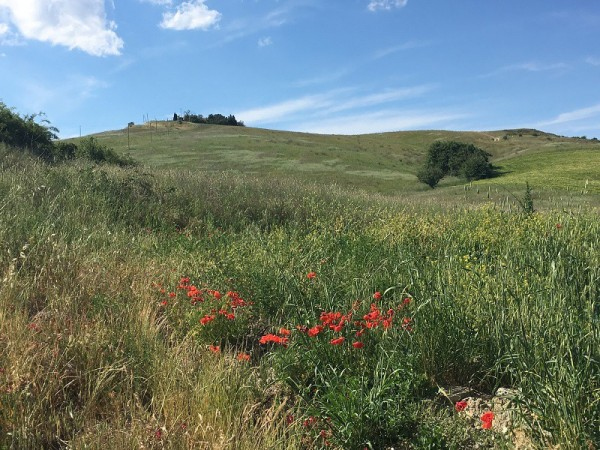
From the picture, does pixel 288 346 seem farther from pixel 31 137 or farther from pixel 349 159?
pixel 349 159

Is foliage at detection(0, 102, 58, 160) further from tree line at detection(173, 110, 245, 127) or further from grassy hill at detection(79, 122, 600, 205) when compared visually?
tree line at detection(173, 110, 245, 127)

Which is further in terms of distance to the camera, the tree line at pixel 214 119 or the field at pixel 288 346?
the tree line at pixel 214 119

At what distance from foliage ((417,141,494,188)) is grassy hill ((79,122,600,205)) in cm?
146

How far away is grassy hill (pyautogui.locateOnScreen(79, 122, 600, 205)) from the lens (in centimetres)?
3562

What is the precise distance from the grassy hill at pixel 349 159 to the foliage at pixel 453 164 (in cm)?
146

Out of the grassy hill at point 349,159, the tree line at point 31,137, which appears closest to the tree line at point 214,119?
the grassy hill at point 349,159

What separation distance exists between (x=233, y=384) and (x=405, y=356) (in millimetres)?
1014

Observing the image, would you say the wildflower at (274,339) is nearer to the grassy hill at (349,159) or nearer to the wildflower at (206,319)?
the wildflower at (206,319)

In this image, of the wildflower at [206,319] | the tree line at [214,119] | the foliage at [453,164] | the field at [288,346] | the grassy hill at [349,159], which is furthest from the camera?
the tree line at [214,119]

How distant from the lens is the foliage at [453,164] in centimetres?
4491

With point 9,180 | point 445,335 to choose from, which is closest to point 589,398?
point 445,335

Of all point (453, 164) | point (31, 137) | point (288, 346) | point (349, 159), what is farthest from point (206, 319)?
point (453, 164)

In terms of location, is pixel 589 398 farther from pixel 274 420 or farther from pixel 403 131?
pixel 403 131

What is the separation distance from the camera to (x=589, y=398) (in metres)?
2.20
